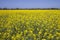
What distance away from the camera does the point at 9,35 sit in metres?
5.48

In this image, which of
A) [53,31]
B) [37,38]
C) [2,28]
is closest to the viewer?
[37,38]

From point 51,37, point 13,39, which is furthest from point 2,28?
point 51,37

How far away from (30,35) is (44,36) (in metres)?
0.41

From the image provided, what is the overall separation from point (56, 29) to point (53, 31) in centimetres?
21

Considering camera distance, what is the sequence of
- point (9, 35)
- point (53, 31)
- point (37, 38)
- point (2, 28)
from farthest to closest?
point (2, 28), point (53, 31), point (9, 35), point (37, 38)

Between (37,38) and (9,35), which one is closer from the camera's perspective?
(37,38)

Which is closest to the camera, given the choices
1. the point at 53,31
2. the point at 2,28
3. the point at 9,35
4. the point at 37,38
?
the point at 37,38

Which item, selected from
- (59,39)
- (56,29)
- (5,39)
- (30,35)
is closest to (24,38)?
(30,35)

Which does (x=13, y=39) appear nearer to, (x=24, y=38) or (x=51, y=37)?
(x=24, y=38)

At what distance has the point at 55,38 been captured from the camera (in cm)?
522

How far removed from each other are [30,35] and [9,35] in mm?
641

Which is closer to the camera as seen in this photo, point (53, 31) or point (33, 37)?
point (33, 37)

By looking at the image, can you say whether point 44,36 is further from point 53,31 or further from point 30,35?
point 53,31

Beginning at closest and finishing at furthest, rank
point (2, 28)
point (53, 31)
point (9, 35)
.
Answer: point (9, 35), point (53, 31), point (2, 28)
